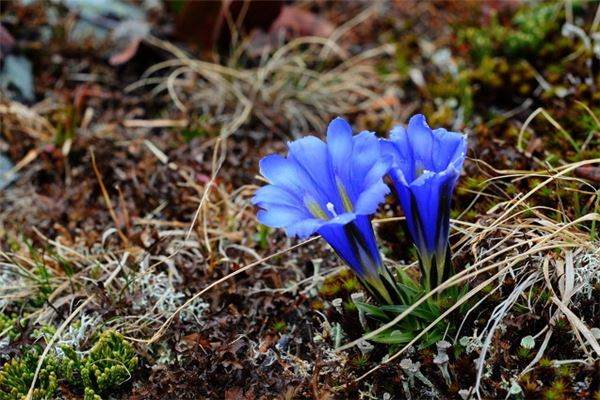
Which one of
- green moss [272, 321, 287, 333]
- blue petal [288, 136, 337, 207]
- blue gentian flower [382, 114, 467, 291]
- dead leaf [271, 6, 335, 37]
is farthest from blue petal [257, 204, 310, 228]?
dead leaf [271, 6, 335, 37]

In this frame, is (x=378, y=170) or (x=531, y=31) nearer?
(x=378, y=170)

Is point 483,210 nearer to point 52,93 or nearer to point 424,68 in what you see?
point 424,68

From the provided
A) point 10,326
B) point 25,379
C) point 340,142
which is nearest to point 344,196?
point 340,142

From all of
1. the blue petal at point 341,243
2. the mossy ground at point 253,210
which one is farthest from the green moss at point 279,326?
the blue petal at point 341,243

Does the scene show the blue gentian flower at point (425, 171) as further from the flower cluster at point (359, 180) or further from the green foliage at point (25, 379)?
the green foliage at point (25, 379)

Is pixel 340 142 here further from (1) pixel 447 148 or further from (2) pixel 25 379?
(2) pixel 25 379

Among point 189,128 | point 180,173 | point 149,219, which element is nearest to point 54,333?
point 149,219
